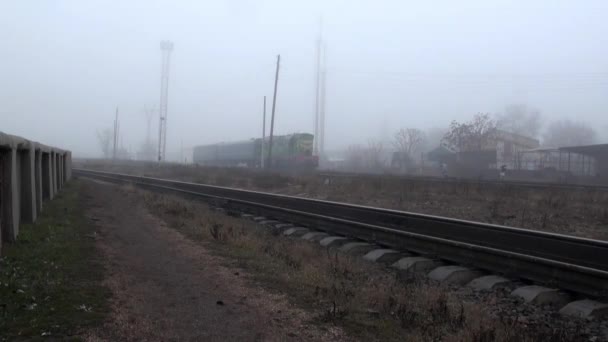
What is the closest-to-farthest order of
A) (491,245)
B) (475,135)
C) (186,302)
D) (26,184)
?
(186,302) < (491,245) < (26,184) < (475,135)

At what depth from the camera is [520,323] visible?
239 inches

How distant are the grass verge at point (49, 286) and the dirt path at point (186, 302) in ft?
0.79

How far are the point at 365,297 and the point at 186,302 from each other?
2275 millimetres

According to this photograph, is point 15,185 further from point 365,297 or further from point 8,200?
point 365,297

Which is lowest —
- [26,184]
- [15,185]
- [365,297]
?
[365,297]

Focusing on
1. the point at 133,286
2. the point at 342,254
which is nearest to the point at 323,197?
the point at 342,254

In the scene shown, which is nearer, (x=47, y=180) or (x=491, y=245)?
(x=491, y=245)

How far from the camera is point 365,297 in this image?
685 cm

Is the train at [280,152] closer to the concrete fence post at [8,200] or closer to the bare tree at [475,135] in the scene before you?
the bare tree at [475,135]

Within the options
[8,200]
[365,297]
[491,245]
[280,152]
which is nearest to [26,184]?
[8,200]

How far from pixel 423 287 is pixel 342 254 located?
276 centimetres

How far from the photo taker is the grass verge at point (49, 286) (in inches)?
205

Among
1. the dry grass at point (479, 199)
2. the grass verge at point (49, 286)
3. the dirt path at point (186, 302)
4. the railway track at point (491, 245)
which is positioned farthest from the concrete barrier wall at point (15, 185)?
the dry grass at point (479, 199)

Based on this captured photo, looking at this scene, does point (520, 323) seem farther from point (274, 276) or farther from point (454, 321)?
point (274, 276)
